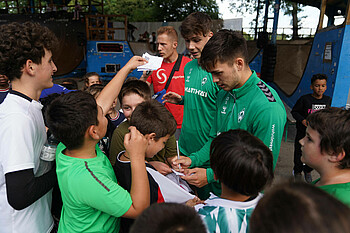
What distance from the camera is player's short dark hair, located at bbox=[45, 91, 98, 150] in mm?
1238

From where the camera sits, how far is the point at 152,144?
1.54 metres

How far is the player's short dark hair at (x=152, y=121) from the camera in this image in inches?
60.6

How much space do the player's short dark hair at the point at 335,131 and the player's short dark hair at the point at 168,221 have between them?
37.8 inches

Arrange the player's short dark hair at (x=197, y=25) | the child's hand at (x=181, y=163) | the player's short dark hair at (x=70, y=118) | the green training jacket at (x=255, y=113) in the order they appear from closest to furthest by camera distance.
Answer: the player's short dark hair at (x=70, y=118)
the green training jacket at (x=255, y=113)
the child's hand at (x=181, y=163)
the player's short dark hair at (x=197, y=25)

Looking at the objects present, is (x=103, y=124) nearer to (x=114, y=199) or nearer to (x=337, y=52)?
(x=114, y=199)

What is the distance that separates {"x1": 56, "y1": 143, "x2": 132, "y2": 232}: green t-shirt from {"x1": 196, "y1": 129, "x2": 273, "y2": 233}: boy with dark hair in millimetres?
442

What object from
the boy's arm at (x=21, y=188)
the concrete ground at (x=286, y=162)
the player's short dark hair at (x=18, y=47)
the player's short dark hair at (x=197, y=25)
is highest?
the player's short dark hair at (x=197, y=25)

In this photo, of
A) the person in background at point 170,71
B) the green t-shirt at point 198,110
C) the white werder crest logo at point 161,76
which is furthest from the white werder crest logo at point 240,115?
the white werder crest logo at point 161,76

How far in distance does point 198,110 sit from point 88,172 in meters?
1.51

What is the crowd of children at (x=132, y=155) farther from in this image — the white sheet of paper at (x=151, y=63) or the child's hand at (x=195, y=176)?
the white sheet of paper at (x=151, y=63)

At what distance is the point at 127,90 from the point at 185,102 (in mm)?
680

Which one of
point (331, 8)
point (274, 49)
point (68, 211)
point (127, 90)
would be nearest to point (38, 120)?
point (68, 211)

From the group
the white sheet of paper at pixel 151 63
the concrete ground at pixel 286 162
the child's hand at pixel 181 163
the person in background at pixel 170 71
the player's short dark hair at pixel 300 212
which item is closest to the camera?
the player's short dark hair at pixel 300 212

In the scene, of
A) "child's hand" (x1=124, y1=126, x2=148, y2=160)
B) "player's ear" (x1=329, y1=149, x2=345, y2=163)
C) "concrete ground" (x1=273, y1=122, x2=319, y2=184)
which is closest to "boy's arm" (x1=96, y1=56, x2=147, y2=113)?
"child's hand" (x1=124, y1=126, x2=148, y2=160)
